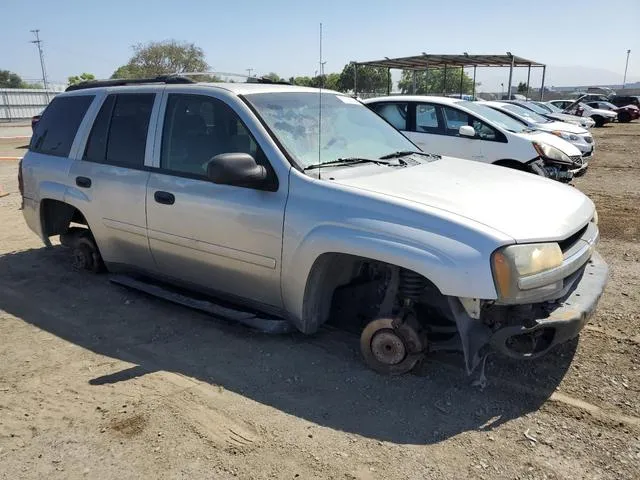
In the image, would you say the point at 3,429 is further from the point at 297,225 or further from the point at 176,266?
the point at 297,225

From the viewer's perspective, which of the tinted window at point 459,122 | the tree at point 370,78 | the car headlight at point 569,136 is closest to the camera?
the tinted window at point 459,122

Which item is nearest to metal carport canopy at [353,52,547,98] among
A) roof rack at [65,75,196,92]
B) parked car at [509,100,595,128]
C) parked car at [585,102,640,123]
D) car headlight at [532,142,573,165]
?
parked car at [509,100,595,128]

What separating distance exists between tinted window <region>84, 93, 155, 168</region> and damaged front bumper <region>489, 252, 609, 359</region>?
305cm

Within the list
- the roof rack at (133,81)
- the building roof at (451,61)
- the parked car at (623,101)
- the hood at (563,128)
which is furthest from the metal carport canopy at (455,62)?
the roof rack at (133,81)

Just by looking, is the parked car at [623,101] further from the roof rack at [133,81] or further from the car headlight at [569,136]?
the roof rack at [133,81]

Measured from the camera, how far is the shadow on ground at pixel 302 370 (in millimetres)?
2971

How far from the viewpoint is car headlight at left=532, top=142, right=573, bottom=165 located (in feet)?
27.0

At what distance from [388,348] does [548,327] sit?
3.15ft

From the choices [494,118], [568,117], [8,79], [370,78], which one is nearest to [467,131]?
[494,118]

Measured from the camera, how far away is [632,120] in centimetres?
3469

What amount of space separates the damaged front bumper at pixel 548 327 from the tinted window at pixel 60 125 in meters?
4.16

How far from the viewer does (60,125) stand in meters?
5.11

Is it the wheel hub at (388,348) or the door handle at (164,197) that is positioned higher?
the door handle at (164,197)

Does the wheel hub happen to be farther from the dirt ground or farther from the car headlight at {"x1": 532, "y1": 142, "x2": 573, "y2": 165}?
the car headlight at {"x1": 532, "y1": 142, "x2": 573, "y2": 165}
